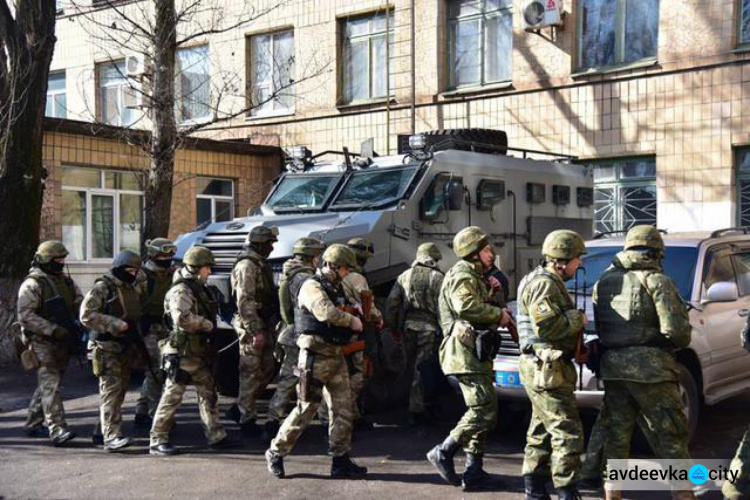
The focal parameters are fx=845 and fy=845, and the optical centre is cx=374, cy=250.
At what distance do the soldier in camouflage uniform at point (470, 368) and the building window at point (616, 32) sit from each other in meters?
9.67

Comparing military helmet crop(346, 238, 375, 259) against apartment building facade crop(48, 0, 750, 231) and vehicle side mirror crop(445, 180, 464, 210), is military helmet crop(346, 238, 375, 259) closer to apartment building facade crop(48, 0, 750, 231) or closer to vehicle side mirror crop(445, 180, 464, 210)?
vehicle side mirror crop(445, 180, 464, 210)

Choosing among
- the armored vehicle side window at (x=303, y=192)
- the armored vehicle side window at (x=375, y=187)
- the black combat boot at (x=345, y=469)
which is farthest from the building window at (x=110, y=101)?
the black combat boot at (x=345, y=469)

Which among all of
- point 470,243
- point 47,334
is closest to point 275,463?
Answer: point 470,243

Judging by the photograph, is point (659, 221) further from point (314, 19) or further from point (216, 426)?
point (216, 426)

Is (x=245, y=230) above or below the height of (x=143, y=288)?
above

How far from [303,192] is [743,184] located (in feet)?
24.4

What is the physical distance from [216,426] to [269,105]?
41.5 feet

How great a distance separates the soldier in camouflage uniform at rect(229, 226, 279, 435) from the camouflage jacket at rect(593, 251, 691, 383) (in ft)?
11.1

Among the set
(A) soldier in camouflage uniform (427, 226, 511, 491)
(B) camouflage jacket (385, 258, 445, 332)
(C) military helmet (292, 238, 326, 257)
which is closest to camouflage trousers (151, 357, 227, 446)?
(C) military helmet (292, 238, 326, 257)

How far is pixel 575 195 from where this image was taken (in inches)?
424

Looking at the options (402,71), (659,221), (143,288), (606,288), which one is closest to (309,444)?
(143,288)

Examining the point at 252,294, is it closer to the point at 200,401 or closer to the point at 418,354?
the point at 200,401

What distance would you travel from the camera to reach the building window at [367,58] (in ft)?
55.4

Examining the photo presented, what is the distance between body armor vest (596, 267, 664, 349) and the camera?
196 inches
